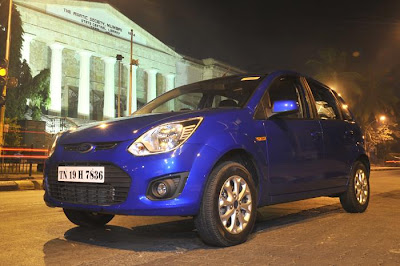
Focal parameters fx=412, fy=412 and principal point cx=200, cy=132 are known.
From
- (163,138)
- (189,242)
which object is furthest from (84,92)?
(163,138)

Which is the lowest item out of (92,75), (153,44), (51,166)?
(51,166)

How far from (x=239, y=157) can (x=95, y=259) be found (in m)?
1.58

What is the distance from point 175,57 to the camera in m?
48.2

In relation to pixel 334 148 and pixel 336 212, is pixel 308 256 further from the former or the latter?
pixel 336 212

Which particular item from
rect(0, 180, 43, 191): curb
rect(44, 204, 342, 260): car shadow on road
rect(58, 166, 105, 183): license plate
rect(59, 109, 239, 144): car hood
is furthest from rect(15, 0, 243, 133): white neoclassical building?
rect(58, 166, 105, 183): license plate

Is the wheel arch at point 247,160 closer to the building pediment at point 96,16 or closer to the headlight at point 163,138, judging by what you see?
the headlight at point 163,138

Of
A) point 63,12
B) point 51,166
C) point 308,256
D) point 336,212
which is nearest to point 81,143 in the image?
point 51,166

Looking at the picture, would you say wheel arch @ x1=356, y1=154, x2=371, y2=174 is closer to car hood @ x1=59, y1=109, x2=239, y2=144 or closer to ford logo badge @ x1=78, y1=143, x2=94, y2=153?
car hood @ x1=59, y1=109, x2=239, y2=144

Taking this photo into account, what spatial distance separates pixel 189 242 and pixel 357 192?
3021 millimetres

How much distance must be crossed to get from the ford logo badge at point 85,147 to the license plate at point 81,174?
15cm

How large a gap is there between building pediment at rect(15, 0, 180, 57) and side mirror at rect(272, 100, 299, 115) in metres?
33.4

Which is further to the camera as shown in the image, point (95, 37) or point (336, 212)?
point (95, 37)

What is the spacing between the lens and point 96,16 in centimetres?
3991

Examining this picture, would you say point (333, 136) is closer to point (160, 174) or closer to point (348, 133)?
point (348, 133)
